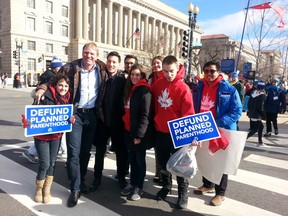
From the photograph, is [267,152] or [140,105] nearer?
[140,105]

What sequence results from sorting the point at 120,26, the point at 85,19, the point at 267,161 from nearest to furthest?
the point at 267,161
the point at 85,19
the point at 120,26

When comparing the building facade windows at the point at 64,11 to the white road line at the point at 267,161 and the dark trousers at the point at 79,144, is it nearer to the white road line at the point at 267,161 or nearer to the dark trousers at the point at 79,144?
the white road line at the point at 267,161

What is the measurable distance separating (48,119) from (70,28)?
56304mm

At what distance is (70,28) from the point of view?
5581 cm

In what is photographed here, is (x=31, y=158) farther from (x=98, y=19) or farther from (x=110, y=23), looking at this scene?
(x=110, y=23)

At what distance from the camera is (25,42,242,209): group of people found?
3.78 meters

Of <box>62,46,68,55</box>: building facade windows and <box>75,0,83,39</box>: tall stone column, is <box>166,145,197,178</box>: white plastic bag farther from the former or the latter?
<box>75,0,83,39</box>: tall stone column

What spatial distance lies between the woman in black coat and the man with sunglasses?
876 mm

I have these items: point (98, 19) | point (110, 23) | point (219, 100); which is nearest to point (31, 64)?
point (98, 19)

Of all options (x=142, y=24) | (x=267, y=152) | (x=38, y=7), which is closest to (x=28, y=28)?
(x=38, y=7)

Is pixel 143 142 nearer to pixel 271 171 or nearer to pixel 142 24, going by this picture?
pixel 271 171

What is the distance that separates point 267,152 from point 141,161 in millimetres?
4684

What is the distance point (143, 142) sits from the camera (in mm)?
3922

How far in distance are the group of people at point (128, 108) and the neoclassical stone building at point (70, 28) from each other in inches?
1508
